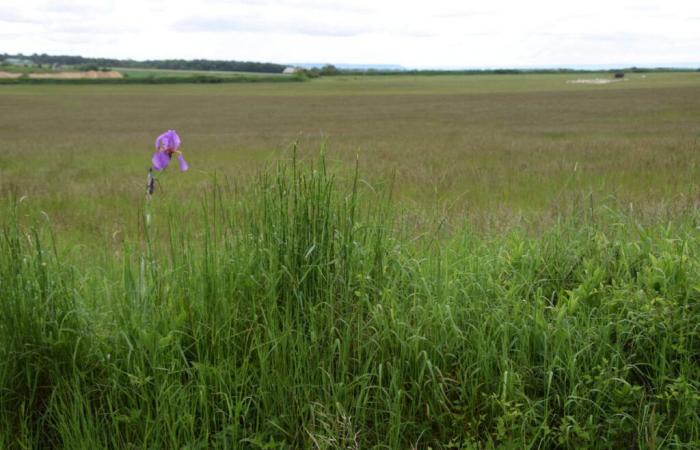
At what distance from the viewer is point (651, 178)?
10930 mm

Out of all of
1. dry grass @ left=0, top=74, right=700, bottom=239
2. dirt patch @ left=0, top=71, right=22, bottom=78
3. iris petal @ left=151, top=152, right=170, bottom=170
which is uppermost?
iris petal @ left=151, top=152, right=170, bottom=170

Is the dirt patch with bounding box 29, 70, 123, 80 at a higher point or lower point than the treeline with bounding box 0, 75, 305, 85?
higher

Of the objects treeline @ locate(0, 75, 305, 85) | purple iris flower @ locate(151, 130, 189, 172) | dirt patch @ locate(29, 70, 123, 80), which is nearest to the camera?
purple iris flower @ locate(151, 130, 189, 172)

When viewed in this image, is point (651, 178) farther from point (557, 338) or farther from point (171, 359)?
point (171, 359)

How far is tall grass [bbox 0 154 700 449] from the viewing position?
10.2ft

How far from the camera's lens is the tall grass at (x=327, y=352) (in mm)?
3100

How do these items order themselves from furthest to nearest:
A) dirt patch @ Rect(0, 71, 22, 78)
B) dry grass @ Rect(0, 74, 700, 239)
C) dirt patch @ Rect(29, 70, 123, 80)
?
dirt patch @ Rect(0, 71, 22, 78), dirt patch @ Rect(29, 70, 123, 80), dry grass @ Rect(0, 74, 700, 239)

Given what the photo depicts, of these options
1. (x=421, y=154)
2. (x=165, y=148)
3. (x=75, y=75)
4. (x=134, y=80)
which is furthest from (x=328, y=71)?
(x=165, y=148)

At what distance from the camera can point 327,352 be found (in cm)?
333

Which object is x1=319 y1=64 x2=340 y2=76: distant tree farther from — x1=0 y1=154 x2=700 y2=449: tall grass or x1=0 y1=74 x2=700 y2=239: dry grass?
x1=0 y1=154 x2=700 y2=449: tall grass

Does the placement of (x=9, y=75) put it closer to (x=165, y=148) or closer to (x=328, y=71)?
(x=328, y=71)

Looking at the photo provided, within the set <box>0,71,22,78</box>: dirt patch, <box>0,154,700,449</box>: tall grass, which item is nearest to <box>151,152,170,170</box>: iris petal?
<box>0,154,700,449</box>: tall grass

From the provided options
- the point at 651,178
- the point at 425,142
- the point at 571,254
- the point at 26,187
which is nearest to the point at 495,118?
the point at 425,142

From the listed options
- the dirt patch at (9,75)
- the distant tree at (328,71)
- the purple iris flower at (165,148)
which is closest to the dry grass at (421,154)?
the purple iris flower at (165,148)
